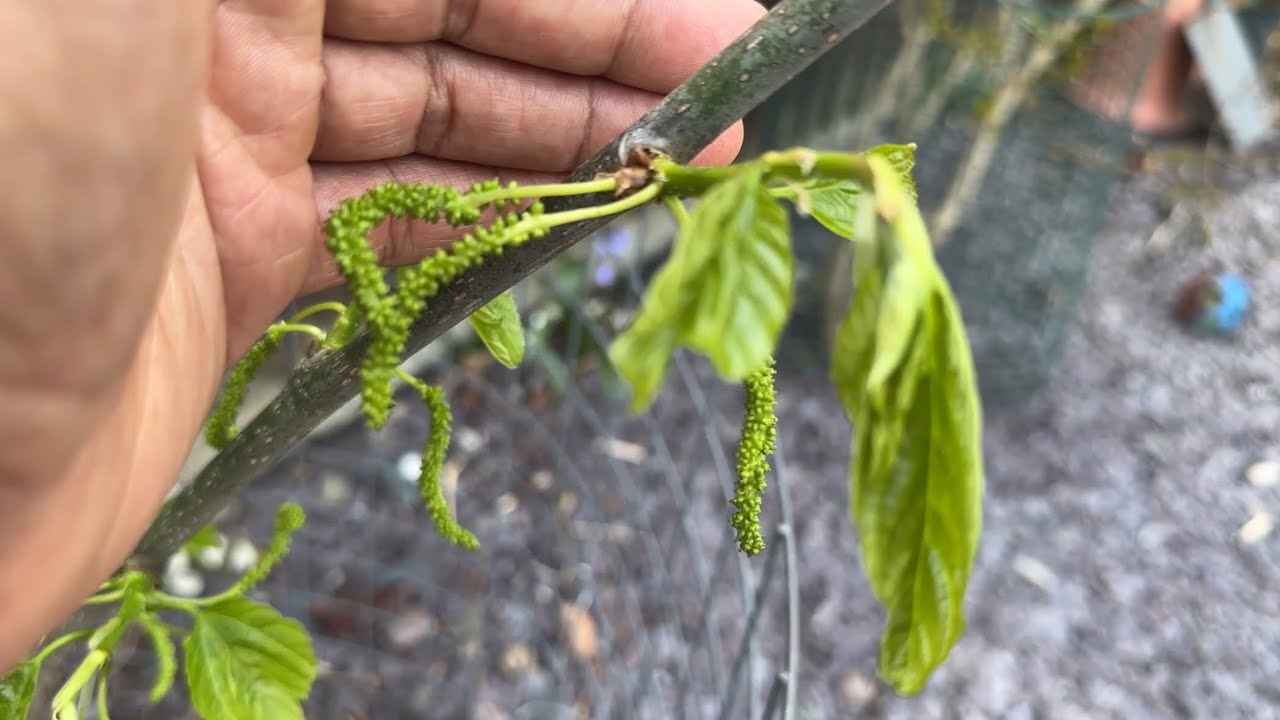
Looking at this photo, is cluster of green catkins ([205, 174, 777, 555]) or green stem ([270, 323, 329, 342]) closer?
cluster of green catkins ([205, 174, 777, 555])

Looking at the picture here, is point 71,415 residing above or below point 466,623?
above

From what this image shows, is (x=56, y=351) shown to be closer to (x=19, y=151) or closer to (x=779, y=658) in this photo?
(x=19, y=151)

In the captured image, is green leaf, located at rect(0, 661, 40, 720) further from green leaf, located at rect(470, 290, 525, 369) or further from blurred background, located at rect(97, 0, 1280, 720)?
blurred background, located at rect(97, 0, 1280, 720)

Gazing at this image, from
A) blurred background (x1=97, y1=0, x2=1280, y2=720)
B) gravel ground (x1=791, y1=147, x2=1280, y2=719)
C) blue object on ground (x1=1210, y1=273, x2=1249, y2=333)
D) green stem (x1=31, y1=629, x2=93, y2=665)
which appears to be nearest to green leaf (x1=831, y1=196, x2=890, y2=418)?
green stem (x1=31, y1=629, x2=93, y2=665)

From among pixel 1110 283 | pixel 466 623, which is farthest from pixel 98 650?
pixel 1110 283

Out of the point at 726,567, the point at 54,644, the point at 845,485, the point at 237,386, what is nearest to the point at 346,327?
the point at 237,386

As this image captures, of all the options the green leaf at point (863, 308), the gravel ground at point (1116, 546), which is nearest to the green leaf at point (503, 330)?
the green leaf at point (863, 308)

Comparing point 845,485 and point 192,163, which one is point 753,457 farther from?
point 845,485
